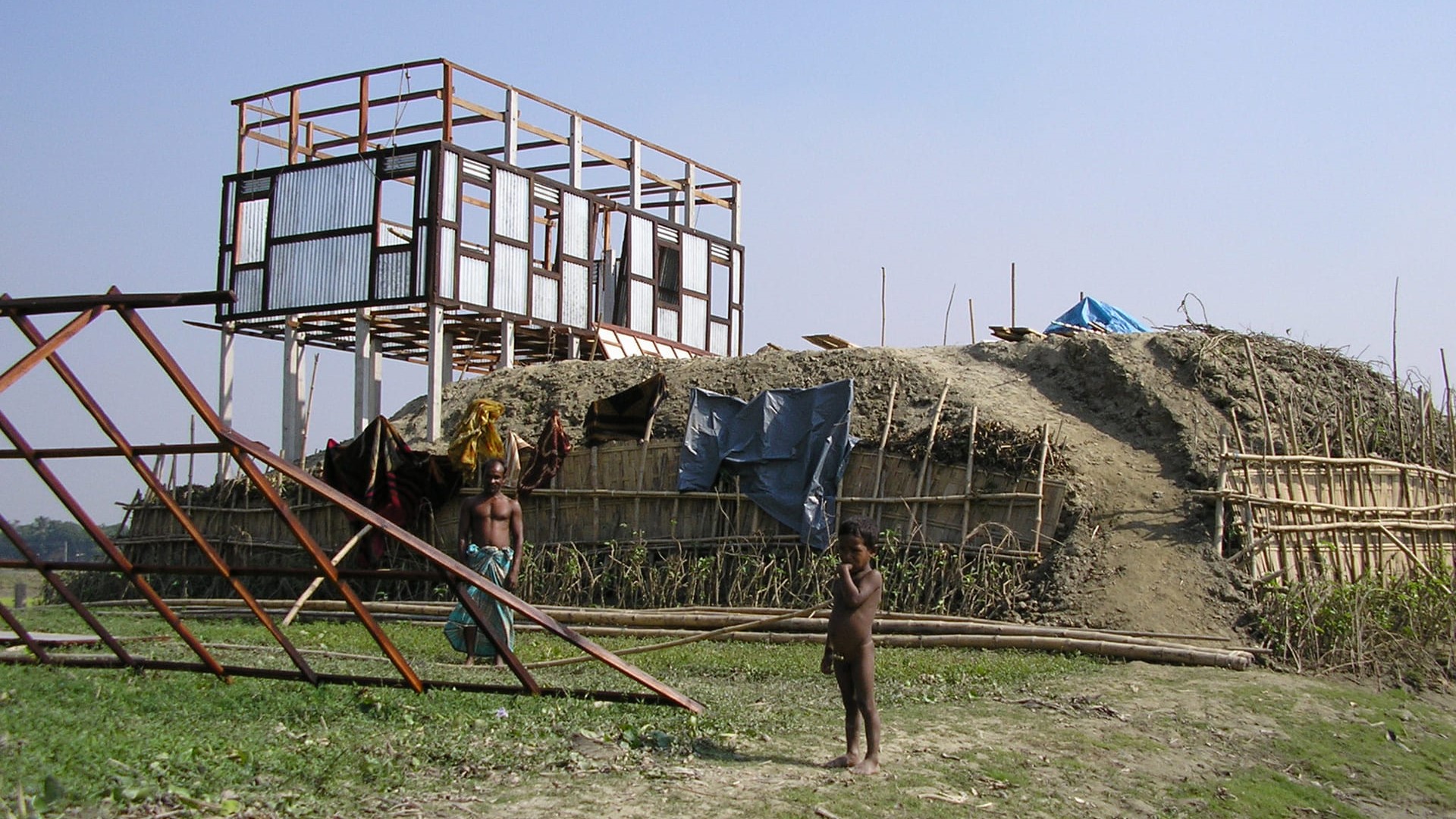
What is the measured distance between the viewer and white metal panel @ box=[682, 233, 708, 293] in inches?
911

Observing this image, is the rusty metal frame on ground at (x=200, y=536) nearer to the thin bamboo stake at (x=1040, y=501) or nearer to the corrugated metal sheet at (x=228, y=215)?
the thin bamboo stake at (x=1040, y=501)

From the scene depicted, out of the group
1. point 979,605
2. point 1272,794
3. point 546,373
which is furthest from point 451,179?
point 1272,794

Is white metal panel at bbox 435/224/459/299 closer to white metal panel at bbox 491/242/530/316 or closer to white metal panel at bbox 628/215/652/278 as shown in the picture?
white metal panel at bbox 491/242/530/316

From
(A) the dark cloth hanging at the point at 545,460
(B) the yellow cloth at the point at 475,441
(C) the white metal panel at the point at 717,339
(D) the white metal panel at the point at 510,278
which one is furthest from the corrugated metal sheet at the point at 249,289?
(C) the white metal panel at the point at 717,339

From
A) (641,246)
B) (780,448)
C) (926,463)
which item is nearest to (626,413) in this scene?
(780,448)

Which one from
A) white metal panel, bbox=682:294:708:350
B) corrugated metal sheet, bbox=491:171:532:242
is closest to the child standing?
corrugated metal sheet, bbox=491:171:532:242

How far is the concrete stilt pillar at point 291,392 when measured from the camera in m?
19.4

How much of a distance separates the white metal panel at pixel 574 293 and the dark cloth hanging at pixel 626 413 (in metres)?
5.05

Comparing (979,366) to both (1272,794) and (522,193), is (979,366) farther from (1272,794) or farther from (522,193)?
(1272,794)

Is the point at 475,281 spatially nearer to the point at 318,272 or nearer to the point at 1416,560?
the point at 318,272

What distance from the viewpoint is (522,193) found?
19.7 m

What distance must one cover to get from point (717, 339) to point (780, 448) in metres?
9.54

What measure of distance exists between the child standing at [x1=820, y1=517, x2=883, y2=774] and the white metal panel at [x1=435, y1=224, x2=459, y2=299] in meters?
12.9

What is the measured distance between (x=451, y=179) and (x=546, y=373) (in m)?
3.05
